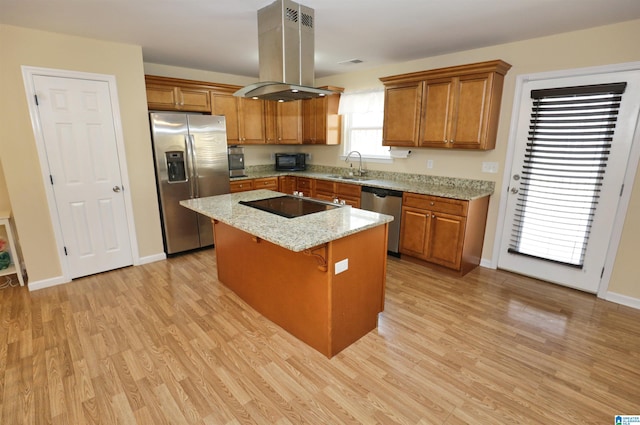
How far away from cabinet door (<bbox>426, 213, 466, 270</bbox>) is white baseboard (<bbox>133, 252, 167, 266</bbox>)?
3.28 m

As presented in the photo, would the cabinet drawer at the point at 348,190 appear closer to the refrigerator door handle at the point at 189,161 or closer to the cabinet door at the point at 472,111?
the cabinet door at the point at 472,111

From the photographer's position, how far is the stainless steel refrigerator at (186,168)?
12.1 feet

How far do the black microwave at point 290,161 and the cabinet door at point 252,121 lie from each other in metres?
0.46

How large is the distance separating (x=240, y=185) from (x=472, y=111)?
317 centimetres

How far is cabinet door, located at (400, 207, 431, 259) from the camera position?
11.7ft

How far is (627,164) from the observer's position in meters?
2.71

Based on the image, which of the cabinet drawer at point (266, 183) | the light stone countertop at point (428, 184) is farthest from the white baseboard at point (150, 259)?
the cabinet drawer at point (266, 183)

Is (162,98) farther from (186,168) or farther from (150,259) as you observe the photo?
(150,259)

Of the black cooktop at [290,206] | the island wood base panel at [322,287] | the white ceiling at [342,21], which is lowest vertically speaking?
the island wood base panel at [322,287]

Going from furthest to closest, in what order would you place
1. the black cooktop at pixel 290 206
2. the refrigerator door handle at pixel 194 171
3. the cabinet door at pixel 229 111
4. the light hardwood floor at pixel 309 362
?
the cabinet door at pixel 229 111 < the refrigerator door handle at pixel 194 171 < the black cooktop at pixel 290 206 < the light hardwood floor at pixel 309 362

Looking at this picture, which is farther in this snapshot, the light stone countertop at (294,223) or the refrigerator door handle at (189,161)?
the refrigerator door handle at (189,161)

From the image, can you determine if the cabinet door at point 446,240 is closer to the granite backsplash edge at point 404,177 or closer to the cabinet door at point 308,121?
the granite backsplash edge at point 404,177

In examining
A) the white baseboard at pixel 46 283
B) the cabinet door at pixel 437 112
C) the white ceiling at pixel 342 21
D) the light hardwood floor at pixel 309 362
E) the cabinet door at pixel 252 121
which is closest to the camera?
the light hardwood floor at pixel 309 362

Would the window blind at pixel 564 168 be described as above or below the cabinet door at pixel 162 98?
below
